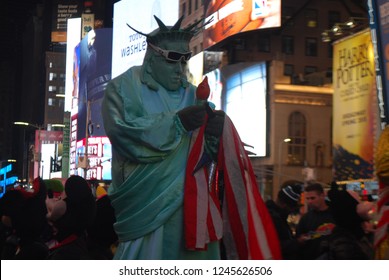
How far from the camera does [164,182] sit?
3.90 metres

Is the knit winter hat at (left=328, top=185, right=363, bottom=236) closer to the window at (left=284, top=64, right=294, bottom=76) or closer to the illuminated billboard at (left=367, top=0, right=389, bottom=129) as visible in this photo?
the illuminated billboard at (left=367, top=0, right=389, bottom=129)

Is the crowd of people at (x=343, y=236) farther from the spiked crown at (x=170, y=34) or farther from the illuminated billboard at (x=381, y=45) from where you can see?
the illuminated billboard at (x=381, y=45)

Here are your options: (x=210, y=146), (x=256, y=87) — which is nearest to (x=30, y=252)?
(x=210, y=146)

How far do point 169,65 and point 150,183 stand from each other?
685mm

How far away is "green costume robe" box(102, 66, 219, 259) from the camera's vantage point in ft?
12.7

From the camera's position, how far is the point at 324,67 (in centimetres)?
4991

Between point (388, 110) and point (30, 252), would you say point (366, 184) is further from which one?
point (30, 252)

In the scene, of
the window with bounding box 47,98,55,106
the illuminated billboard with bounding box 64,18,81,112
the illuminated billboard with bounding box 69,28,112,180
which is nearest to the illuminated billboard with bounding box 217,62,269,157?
the illuminated billboard with bounding box 69,28,112,180

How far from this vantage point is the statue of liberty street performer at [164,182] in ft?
12.6

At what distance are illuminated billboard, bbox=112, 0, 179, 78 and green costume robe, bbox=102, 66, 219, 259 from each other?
32708mm

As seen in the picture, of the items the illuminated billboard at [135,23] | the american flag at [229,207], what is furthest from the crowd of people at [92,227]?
the illuminated billboard at [135,23]

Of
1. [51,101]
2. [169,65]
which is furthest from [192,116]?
[51,101]

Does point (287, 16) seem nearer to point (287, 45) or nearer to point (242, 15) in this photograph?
point (287, 45)

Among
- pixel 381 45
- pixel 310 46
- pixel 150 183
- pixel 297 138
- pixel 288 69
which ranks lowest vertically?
pixel 150 183
